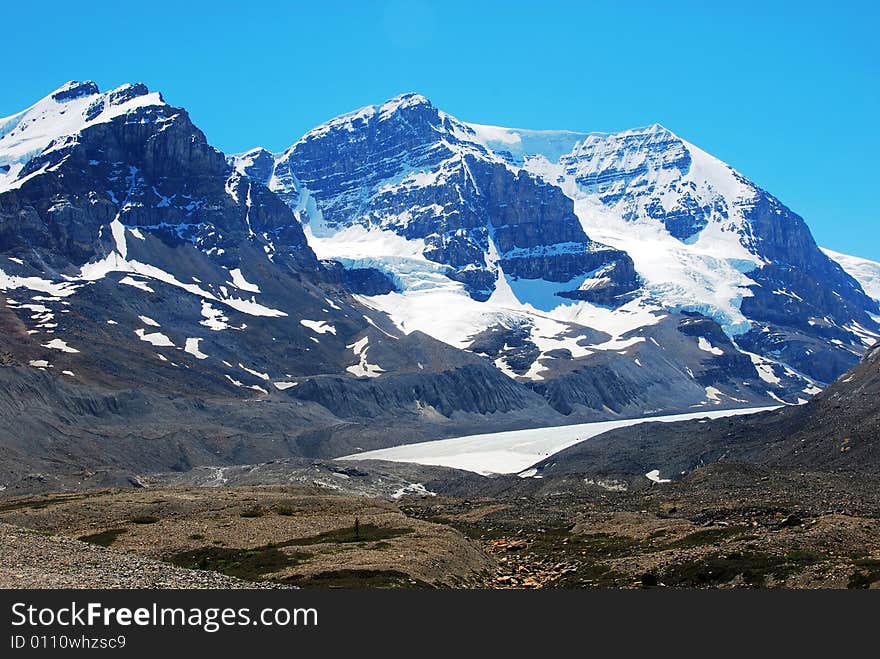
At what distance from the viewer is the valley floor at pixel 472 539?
48438 mm

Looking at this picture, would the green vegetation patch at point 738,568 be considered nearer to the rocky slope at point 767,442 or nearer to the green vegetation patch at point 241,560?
the green vegetation patch at point 241,560

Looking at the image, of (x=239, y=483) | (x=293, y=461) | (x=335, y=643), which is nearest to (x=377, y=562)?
(x=335, y=643)

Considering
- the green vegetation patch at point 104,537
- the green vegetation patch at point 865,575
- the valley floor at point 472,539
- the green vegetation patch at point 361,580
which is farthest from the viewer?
the green vegetation patch at point 104,537

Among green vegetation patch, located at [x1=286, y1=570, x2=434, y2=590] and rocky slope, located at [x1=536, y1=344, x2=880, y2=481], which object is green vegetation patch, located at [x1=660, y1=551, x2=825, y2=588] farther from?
rocky slope, located at [x1=536, y1=344, x2=880, y2=481]

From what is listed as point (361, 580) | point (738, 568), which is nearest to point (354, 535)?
point (361, 580)

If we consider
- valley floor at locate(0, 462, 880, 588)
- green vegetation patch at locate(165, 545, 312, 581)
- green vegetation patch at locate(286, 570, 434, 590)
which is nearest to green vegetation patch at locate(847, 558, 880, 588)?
valley floor at locate(0, 462, 880, 588)

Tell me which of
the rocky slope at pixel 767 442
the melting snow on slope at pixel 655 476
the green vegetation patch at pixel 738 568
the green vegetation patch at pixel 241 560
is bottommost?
the green vegetation patch at pixel 738 568

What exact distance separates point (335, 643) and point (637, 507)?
68.6 metres

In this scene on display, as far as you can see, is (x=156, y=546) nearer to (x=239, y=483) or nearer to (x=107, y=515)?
(x=107, y=515)

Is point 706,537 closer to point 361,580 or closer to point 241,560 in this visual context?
point 361,580

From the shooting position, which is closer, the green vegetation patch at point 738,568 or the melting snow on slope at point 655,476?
the green vegetation patch at point 738,568

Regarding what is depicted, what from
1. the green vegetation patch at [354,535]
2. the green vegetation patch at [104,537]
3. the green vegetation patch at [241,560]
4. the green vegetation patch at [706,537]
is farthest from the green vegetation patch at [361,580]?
the green vegetation patch at [706,537]

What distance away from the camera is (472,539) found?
79188 millimetres

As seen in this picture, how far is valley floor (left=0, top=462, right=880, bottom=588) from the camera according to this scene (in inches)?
1907
